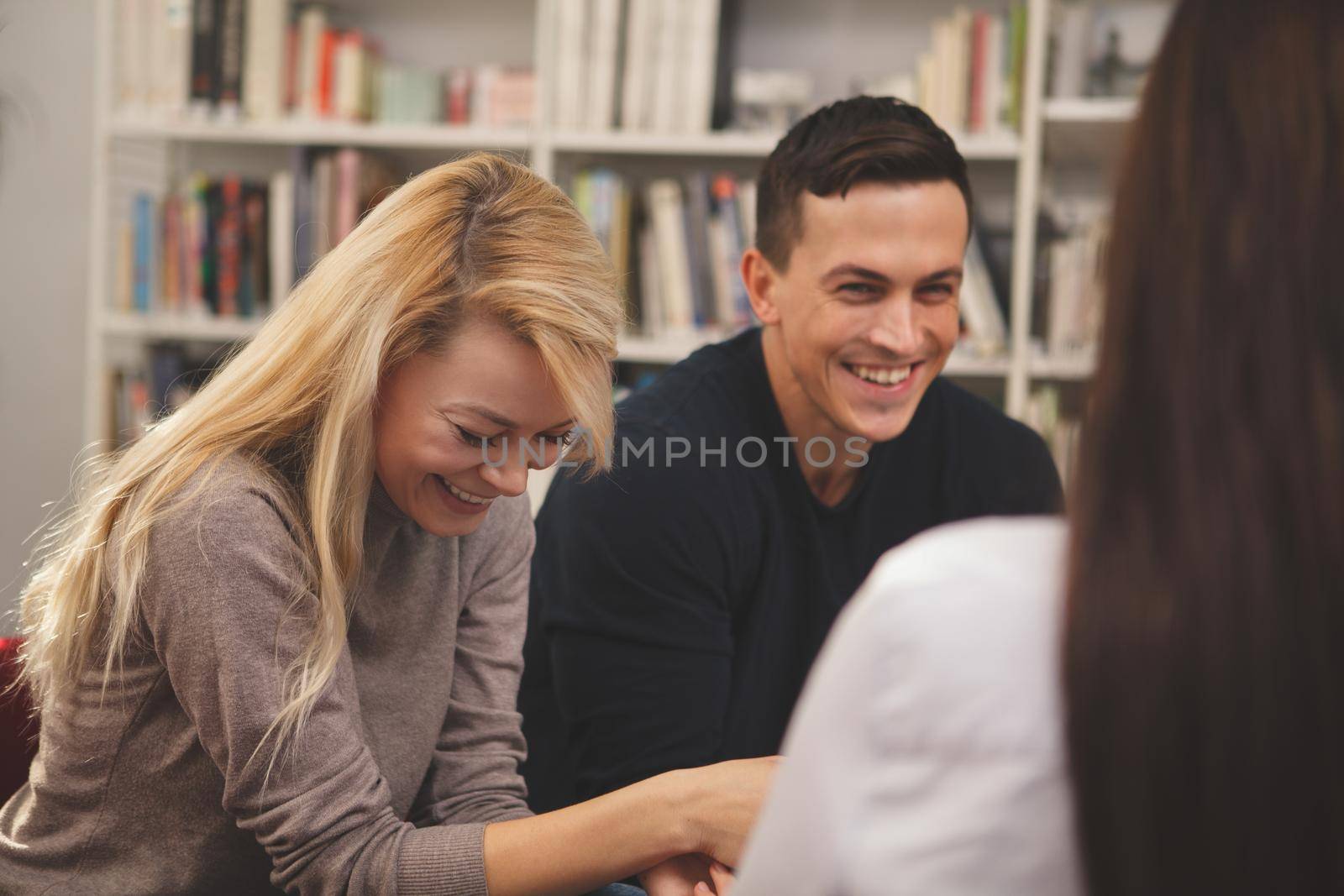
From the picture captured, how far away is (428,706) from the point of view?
115 centimetres

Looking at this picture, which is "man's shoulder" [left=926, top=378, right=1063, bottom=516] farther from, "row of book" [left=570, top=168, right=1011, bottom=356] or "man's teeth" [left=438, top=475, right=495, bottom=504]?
"row of book" [left=570, top=168, right=1011, bottom=356]

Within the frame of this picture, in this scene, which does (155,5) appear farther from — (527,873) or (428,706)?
(527,873)

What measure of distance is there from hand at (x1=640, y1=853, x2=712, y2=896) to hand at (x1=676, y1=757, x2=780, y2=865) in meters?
0.04

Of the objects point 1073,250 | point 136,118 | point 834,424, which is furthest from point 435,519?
point 136,118

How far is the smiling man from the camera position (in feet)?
4.38

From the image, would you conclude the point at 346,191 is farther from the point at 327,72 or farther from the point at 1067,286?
the point at 1067,286

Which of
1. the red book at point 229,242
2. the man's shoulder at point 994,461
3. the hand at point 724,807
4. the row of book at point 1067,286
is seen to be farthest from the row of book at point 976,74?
the hand at point 724,807

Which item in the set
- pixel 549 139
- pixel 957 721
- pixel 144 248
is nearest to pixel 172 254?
pixel 144 248

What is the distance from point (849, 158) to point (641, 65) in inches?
38.7

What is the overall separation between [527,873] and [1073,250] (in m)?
1.72

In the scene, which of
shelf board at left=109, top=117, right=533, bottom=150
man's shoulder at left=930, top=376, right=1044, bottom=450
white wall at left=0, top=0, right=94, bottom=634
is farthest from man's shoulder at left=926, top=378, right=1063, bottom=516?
white wall at left=0, top=0, right=94, bottom=634

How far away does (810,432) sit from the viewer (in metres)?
1.53

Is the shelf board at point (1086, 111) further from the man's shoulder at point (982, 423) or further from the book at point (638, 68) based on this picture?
the man's shoulder at point (982, 423)

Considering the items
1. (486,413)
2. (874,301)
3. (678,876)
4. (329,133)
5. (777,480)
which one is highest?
(329,133)
